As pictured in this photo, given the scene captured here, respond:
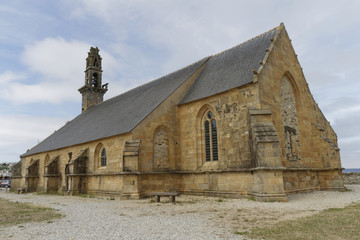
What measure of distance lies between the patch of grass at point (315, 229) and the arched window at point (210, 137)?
353 inches

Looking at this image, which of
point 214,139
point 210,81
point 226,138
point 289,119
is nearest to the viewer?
point 226,138

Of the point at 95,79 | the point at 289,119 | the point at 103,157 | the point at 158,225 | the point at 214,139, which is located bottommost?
the point at 158,225

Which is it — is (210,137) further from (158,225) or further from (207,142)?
(158,225)

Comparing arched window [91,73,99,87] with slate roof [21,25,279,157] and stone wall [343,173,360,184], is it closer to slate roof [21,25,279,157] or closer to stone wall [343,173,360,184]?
slate roof [21,25,279,157]

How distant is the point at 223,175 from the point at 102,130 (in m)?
10.6

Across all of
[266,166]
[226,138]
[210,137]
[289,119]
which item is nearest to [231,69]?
[210,137]

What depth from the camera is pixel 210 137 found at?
17.6 metres

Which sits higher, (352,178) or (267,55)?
(267,55)

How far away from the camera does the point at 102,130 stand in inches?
849

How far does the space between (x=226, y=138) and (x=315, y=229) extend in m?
9.43

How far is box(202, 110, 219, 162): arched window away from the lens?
56.7 ft

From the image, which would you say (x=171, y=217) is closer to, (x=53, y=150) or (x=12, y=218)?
(x=12, y=218)

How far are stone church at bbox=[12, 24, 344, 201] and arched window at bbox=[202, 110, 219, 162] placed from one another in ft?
0.21

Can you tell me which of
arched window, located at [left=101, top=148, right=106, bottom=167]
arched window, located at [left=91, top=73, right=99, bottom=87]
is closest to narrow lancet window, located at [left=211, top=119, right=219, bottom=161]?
arched window, located at [left=101, top=148, right=106, bottom=167]
